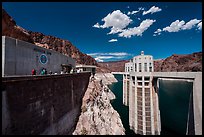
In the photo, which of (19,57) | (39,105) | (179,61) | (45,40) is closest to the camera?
(39,105)

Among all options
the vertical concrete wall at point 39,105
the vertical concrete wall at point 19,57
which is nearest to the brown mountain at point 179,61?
the vertical concrete wall at point 39,105

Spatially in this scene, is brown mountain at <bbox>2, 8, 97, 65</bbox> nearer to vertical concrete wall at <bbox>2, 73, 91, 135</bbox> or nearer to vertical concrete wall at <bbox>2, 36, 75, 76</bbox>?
vertical concrete wall at <bbox>2, 36, 75, 76</bbox>

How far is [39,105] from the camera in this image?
1005 cm

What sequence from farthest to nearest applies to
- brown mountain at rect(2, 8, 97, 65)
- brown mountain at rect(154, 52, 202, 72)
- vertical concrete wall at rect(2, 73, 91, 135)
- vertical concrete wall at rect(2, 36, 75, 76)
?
brown mountain at rect(154, 52, 202, 72)
brown mountain at rect(2, 8, 97, 65)
vertical concrete wall at rect(2, 36, 75, 76)
vertical concrete wall at rect(2, 73, 91, 135)

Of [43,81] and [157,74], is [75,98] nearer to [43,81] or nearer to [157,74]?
[43,81]

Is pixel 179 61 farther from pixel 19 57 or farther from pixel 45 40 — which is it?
pixel 19 57

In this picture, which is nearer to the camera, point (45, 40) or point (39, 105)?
point (39, 105)

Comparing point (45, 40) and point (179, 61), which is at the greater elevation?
point (45, 40)

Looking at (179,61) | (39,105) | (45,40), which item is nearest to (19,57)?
(39,105)

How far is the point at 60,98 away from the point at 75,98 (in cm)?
421

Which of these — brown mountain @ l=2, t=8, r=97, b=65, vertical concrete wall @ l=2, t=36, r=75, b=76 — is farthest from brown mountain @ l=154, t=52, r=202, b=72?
vertical concrete wall @ l=2, t=36, r=75, b=76

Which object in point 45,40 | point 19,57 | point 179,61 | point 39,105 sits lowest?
point 39,105

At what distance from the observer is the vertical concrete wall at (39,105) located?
7520 millimetres

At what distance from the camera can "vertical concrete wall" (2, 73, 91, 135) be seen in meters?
7.52
